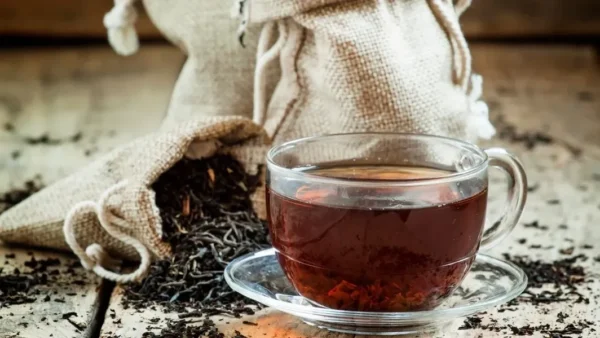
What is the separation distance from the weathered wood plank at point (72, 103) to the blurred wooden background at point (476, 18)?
0.06 m

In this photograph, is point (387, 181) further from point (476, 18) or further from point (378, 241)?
point (476, 18)

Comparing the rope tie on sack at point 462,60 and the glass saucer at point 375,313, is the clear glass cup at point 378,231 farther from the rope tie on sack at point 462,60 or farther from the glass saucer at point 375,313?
the rope tie on sack at point 462,60

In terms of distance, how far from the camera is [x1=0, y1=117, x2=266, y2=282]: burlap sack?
974 millimetres

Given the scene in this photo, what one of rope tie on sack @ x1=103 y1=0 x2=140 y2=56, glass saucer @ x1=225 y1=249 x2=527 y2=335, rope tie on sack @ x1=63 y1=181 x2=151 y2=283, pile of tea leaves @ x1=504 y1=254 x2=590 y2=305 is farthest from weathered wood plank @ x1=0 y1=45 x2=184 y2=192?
pile of tea leaves @ x1=504 y1=254 x2=590 y2=305

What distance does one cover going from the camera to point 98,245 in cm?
100

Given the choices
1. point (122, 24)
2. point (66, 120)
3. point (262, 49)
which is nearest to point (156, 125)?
point (66, 120)

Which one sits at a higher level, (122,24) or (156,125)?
(122,24)

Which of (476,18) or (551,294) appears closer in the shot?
(551,294)

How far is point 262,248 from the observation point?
Result: 38.9 inches

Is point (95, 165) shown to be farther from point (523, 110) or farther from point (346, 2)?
point (523, 110)

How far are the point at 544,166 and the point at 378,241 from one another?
75cm

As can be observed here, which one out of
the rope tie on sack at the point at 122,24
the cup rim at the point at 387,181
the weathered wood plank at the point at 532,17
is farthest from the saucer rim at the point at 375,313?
the weathered wood plank at the point at 532,17

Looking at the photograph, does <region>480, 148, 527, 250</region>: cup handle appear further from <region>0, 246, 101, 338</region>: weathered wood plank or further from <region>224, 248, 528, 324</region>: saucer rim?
<region>0, 246, 101, 338</region>: weathered wood plank

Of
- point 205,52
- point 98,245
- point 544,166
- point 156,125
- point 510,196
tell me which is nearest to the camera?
point 510,196
